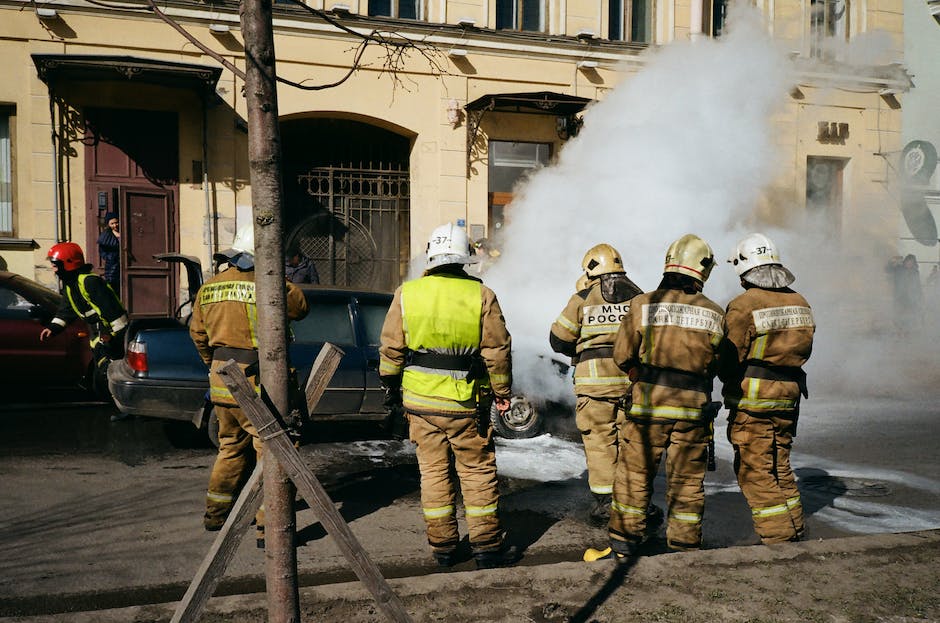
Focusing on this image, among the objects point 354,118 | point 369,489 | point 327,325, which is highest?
point 354,118

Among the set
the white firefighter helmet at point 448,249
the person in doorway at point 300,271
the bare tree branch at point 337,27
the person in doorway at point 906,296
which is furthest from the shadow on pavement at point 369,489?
the person in doorway at point 906,296

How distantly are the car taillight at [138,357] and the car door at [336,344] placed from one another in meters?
1.19

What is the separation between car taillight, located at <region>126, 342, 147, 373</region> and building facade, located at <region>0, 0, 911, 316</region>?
613 cm

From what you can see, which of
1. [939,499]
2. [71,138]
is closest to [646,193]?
[939,499]

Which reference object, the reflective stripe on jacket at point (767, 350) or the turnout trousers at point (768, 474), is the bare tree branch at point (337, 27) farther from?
the turnout trousers at point (768, 474)

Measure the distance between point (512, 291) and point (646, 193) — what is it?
1.99 meters

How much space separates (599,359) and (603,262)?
66 centimetres

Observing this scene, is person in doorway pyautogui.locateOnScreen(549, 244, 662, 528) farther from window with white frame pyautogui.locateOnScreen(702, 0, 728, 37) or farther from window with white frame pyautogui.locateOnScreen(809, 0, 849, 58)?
window with white frame pyautogui.locateOnScreen(809, 0, 849, 58)

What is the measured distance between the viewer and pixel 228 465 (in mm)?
4992

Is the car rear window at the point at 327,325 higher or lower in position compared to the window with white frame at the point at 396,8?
lower

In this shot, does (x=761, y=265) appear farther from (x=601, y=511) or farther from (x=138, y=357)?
(x=138, y=357)

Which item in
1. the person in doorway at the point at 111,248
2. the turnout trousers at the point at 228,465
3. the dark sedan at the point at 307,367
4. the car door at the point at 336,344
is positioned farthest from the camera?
the person in doorway at the point at 111,248

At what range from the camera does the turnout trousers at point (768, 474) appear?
15.1 feet

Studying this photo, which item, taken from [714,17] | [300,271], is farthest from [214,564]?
[714,17]
